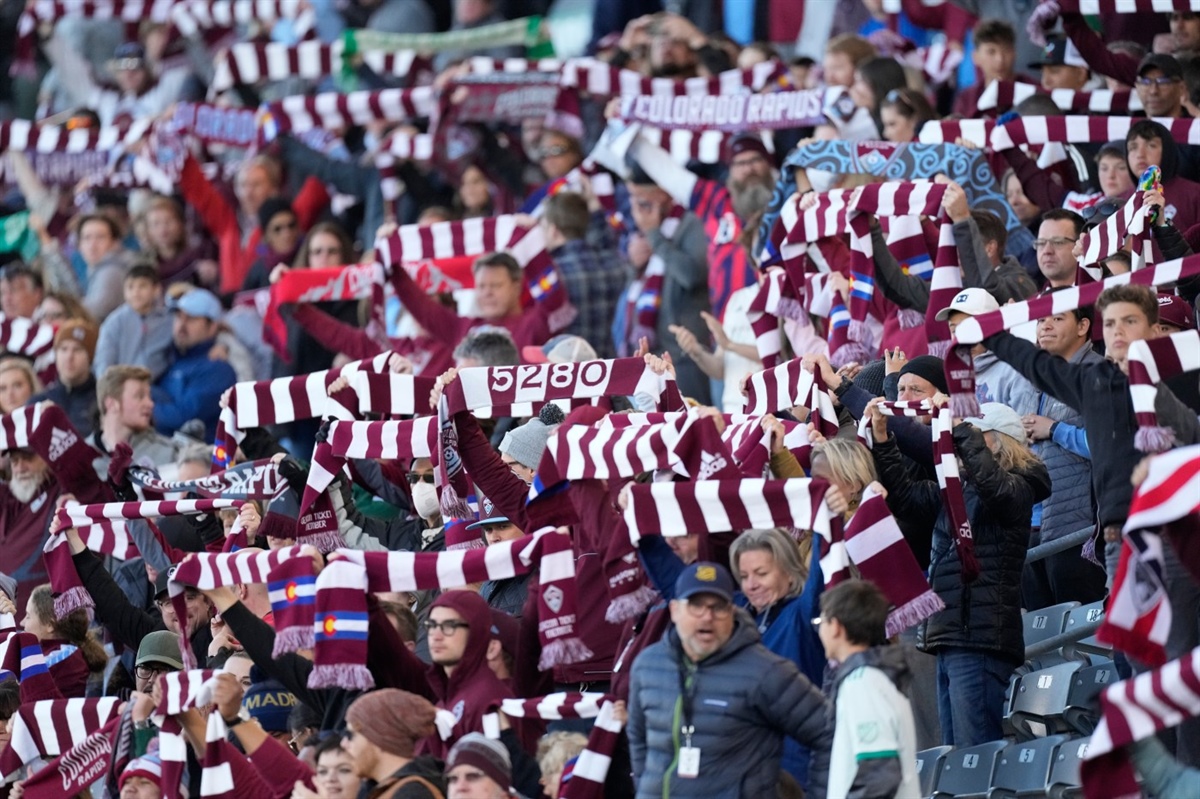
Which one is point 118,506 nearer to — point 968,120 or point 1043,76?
point 968,120

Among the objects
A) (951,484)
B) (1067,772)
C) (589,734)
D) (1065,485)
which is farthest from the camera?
(1065,485)

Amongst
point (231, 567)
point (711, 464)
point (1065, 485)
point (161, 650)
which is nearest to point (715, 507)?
point (711, 464)

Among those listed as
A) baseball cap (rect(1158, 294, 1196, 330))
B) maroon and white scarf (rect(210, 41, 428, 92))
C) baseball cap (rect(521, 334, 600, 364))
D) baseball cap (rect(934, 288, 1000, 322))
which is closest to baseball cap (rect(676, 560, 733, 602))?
baseball cap (rect(934, 288, 1000, 322))

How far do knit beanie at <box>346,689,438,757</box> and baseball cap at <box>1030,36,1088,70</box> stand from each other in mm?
7083

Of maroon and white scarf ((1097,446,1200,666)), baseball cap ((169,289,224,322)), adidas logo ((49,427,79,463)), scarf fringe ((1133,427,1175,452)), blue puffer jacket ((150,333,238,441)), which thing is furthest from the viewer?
baseball cap ((169,289,224,322))

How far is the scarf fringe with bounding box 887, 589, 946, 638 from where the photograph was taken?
29.4 feet

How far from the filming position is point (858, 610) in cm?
795

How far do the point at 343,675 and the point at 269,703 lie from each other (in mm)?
1022

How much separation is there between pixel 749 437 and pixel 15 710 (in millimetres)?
3814

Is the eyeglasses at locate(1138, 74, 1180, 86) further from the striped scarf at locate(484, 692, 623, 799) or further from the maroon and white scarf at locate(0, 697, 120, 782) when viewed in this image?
the maroon and white scarf at locate(0, 697, 120, 782)

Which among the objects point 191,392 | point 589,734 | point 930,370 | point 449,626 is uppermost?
point 930,370

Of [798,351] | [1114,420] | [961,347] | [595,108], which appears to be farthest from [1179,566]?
[595,108]

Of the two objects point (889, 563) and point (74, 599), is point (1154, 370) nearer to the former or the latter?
point (889, 563)

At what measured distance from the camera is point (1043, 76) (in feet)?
47.2
